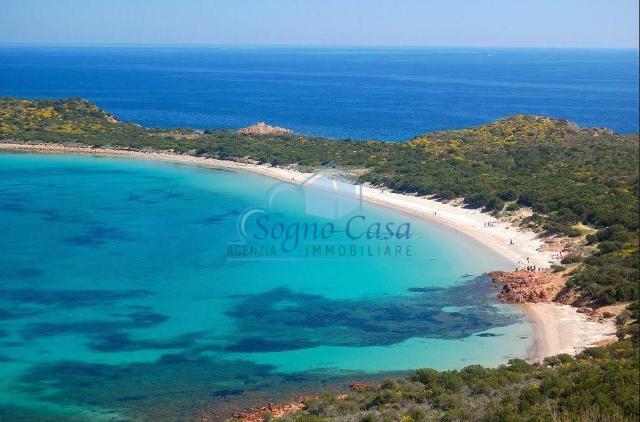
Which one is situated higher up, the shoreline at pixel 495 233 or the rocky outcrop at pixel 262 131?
the rocky outcrop at pixel 262 131

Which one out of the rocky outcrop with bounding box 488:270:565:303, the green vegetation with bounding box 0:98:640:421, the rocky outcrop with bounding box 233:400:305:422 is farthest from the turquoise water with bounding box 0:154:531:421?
the green vegetation with bounding box 0:98:640:421

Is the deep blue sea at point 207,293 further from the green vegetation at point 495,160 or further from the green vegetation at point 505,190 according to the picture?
the green vegetation at point 495,160

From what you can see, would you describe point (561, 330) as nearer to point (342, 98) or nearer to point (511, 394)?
point (511, 394)

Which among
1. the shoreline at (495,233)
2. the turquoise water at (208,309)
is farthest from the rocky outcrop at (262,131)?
the turquoise water at (208,309)

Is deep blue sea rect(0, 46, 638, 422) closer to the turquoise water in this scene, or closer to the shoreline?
the turquoise water

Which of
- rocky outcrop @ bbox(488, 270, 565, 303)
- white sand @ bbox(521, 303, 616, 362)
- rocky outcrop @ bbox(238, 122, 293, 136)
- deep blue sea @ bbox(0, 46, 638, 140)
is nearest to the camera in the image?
white sand @ bbox(521, 303, 616, 362)

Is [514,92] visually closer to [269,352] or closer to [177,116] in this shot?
[177,116]
